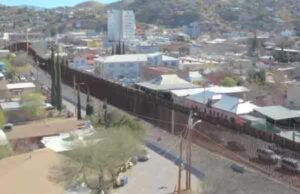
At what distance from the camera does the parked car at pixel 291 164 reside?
10.2 metres

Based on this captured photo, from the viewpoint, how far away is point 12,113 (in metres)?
16.1

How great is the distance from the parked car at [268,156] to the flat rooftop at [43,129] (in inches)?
199

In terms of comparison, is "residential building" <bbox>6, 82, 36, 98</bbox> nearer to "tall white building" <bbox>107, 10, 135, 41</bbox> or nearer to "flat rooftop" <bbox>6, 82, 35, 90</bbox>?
"flat rooftop" <bbox>6, 82, 35, 90</bbox>

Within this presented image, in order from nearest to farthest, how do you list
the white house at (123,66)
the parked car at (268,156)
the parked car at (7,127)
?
the parked car at (268,156) < the parked car at (7,127) < the white house at (123,66)

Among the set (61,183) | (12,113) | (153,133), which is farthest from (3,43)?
(61,183)

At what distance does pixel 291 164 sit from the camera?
408 inches

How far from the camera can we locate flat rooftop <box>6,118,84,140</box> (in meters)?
13.5

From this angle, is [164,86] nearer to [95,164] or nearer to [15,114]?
[15,114]

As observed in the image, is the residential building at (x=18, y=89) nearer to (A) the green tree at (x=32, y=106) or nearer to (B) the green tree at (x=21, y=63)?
(A) the green tree at (x=32, y=106)

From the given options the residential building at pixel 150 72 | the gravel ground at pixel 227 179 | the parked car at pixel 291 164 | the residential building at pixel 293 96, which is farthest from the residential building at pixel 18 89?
the parked car at pixel 291 164

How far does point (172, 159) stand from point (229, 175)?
1.91 meters

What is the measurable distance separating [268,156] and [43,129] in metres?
6.21

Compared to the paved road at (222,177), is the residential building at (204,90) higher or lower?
higher

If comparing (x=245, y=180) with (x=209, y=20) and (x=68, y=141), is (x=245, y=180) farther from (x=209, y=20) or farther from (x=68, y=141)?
(x=209, y=20)
